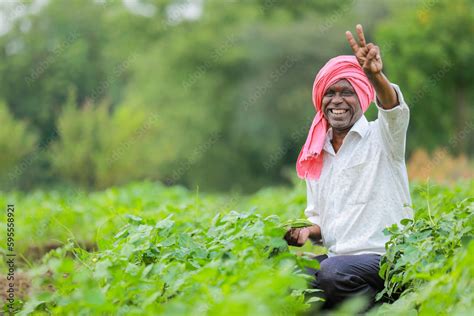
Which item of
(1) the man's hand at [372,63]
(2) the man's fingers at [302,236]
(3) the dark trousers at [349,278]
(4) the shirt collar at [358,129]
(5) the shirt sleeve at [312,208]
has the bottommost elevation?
(3) the dark trousers at [349,278]

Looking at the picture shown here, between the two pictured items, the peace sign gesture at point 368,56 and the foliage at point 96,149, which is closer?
the peace sign gesture at point 368,56

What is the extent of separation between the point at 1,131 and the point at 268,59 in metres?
20.5

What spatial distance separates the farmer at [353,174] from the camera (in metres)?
3.96

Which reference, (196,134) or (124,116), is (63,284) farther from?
(196,134)

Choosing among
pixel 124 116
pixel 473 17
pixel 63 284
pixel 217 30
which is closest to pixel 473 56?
pixel 473 17

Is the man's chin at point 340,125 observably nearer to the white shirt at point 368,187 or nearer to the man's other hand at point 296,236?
the white shirt at point 368,187

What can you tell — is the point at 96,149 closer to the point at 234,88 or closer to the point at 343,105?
the point at 343,105

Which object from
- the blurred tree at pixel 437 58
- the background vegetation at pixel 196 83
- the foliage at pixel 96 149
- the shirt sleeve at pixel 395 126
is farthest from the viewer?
the blurred tree at pixel 437 58

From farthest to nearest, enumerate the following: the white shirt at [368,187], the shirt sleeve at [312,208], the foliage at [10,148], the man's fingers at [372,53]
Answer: the foliage at [10,148]
the shirt sleeve at [312,208]
the white shirt at [368,187]
the man's fingers at [372,53]

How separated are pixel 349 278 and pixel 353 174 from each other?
619 mm

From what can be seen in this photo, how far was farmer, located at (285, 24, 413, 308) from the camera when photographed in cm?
396

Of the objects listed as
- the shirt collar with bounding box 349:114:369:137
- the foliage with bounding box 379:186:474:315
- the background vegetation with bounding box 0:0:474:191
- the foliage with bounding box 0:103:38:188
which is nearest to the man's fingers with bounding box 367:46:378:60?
the shirt collar with bounding box 349:114:369:137

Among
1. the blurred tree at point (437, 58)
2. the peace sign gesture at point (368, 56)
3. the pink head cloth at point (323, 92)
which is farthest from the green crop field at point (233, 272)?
the blurred tree at point (437, 58)

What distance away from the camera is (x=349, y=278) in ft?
12.8
